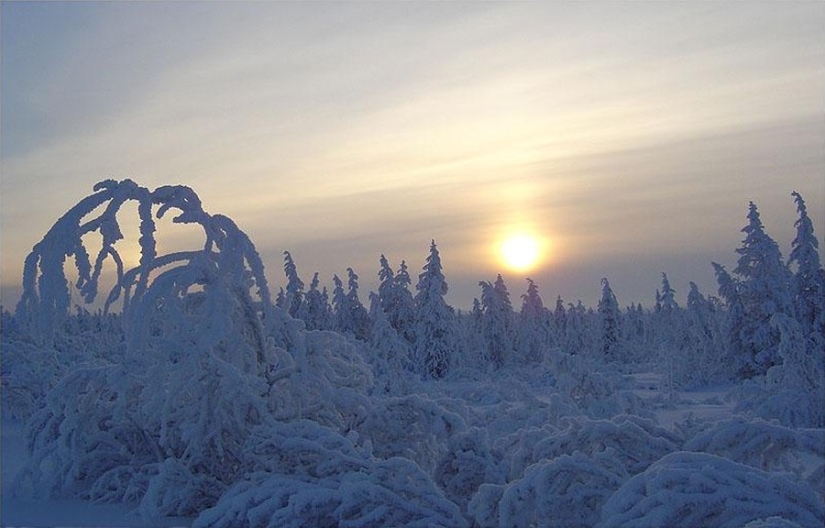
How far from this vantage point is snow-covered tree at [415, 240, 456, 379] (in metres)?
44.8

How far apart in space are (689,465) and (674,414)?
1450 cm

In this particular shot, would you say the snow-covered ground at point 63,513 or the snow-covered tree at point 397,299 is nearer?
the snow-covered ground at point 63,513

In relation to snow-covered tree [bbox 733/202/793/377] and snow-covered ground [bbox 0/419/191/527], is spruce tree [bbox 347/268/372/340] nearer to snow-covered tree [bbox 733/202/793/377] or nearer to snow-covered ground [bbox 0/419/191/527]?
snow-covered tree [bbox 733/202/793/377]

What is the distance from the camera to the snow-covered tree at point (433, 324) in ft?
147

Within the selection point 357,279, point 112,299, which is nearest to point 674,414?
point 112,299

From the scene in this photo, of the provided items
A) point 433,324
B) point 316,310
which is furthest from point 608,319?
point 316,310

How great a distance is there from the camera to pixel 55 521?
764cm

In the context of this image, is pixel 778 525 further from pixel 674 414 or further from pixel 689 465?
pixel 674 414

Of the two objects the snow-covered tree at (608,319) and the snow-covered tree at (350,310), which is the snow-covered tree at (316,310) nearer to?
the snow-covered tree at (350,310)

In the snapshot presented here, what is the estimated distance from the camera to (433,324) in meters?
45.4

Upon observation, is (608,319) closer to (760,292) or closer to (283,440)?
(760,292)

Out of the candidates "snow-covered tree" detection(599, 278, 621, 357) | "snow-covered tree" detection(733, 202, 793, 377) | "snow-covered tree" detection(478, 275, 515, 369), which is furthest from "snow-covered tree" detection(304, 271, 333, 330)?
"snow-covered tree" detection(733, 202, 793, 377)

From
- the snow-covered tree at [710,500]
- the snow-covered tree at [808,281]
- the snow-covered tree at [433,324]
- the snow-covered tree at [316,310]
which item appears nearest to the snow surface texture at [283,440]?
the snow-covered tree at [710,500]

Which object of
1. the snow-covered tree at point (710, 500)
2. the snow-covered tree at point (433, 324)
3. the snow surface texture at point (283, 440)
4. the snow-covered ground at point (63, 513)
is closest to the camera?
the snow-covered tree at point (710, 500)
